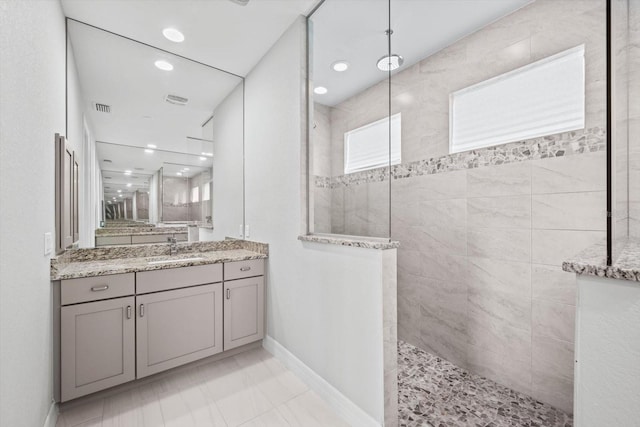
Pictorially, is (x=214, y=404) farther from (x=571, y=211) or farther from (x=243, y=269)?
(x=571, y=211)

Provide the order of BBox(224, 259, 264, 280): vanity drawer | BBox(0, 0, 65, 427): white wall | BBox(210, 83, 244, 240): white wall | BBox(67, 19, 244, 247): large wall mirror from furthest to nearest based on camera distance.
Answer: BBox(210, 83, 244, 240): white wall < BBox(224, 259, 264, 280): vanity drawer < BBox(67, 19, 244, 247): large wall mirror < BBox(0, 0, 65, 427): white wall

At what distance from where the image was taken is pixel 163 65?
2.44m

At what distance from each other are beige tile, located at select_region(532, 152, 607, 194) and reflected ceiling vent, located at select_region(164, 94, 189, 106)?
309 centimetres

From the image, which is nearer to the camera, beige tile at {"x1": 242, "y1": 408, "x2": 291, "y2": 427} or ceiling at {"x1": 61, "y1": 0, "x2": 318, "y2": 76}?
beige tile at {"x1": 242, "y1": 408, "x2": 291, "y2": 427}

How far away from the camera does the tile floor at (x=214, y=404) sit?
1.62m

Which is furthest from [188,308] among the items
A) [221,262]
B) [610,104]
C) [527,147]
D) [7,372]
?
[527,147]

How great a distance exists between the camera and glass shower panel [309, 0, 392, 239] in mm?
1854

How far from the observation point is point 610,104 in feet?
2.67

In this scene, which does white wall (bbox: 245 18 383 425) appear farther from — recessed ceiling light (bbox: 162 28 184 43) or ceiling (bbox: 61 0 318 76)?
recessed ceiling light (bbox: 162 28 184 43)

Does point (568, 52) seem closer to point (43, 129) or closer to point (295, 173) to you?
point (295, 173)

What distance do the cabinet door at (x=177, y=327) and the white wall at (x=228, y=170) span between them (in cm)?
80

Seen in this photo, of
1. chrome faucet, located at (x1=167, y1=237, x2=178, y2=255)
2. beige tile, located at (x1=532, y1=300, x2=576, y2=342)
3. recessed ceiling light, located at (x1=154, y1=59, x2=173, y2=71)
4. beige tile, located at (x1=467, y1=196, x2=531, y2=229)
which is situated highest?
recessed ceiling light, located at (x1=154, y1=59, x2=173, y2=71)

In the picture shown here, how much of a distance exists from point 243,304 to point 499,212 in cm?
222

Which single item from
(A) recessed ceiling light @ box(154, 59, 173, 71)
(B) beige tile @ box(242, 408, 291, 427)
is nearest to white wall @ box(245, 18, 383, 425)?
(B) beige tile @ box(242, 408, 291, 427)
